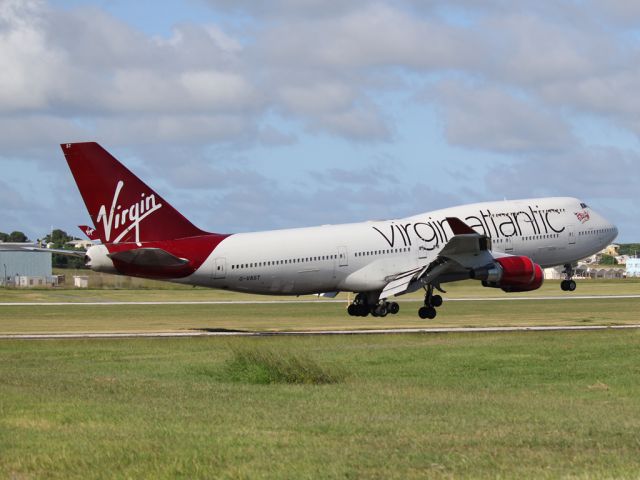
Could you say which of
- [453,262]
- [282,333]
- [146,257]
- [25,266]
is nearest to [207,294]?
[282,333]

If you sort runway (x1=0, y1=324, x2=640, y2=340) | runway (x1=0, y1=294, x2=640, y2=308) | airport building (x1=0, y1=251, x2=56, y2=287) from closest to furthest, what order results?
runway (x1=0, y1=324, x2=640, y2=340) < runway (x1=0, y1=294, x2=640, y2=308) < airport building (x1=0, y1=251, x2=56, y2=287)

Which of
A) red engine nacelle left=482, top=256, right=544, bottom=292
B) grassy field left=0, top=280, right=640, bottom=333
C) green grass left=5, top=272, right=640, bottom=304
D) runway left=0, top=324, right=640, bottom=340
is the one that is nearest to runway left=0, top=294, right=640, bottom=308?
grassy field left=0, top=280, right=640, bottom=333

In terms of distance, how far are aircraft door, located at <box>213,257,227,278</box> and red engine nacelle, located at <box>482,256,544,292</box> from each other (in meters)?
13.5

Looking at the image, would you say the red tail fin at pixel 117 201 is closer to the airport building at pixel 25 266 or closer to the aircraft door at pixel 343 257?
the aircraft door at pixel 343 257

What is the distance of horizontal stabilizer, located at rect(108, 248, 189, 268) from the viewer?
166 feet

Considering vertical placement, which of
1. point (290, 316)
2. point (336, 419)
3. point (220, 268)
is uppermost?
point (220, 268)

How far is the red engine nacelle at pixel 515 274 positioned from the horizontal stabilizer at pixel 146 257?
54.0 feet

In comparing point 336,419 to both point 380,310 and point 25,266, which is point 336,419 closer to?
point 380,310

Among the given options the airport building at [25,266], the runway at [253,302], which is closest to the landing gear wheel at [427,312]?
the runway at [253,302]

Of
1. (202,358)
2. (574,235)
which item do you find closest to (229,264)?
(202,358)

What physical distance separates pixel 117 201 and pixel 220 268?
237 inches

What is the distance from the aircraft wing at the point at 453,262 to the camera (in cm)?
5581

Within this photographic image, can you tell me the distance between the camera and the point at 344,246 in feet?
190

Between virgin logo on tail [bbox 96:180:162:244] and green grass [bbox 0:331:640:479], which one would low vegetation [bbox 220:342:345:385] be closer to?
green grass [bbox 0:331:640:479]
